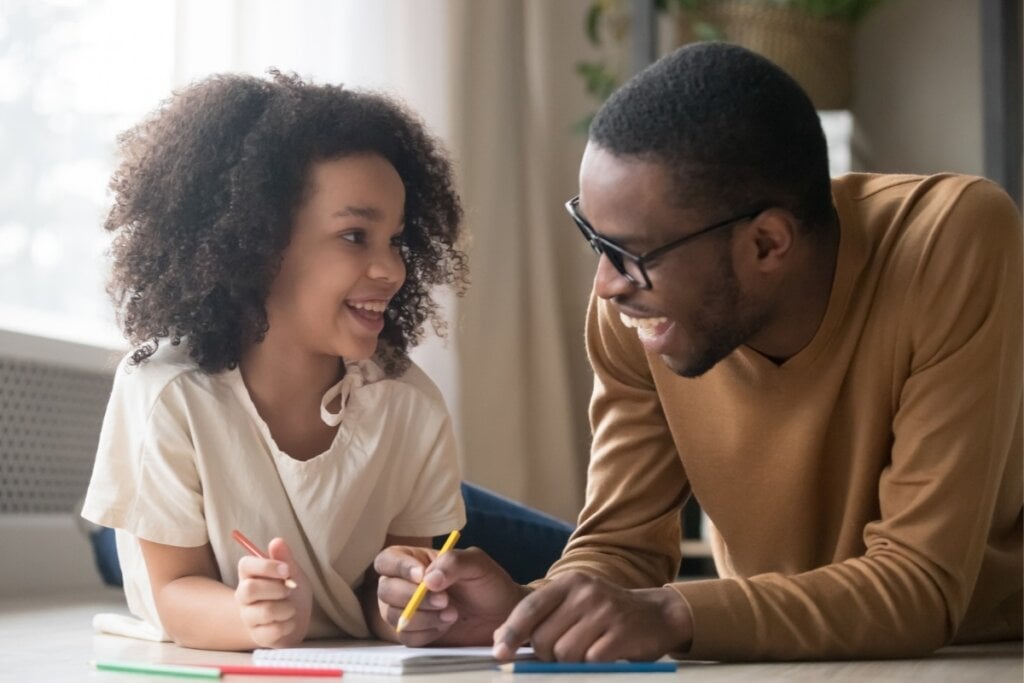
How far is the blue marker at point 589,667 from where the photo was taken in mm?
1238

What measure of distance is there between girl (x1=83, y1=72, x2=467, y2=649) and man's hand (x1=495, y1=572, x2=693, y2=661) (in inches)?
15.7

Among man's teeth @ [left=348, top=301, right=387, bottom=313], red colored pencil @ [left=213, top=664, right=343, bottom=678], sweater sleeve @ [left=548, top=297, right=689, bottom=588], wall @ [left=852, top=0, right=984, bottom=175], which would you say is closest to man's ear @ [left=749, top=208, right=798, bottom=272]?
sweater sleeve @ [left=548, top=297, right=689, bottom=588]

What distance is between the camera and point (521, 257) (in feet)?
12.8

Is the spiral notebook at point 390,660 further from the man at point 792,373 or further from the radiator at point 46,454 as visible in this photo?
the radiator at point 46,454

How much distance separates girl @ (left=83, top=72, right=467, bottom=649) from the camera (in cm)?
160

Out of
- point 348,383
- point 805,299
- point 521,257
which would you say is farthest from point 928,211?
point 521,257

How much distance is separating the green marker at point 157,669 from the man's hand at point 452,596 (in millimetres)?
218

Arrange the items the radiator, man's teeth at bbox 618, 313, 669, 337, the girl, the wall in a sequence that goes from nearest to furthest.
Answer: man's teeth at bbox 618, 313, 669, 337 < the girl < the radiator < the wall

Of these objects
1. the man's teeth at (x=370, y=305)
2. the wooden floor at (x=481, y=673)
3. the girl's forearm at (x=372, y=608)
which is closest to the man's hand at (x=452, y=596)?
the wooden floor at (x=481, y=673)

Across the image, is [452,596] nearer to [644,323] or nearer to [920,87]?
[644,323]

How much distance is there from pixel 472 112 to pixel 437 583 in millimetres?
2469

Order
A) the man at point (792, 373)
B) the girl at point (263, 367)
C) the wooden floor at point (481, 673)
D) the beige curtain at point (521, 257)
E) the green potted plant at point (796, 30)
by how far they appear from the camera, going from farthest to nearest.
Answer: the beige curtain at point (521, 257)
the green potted plant at point (796, 30)
the girl at point (263, 367)
the man at point (792, 373)
the wooden floor at point (481, 673)

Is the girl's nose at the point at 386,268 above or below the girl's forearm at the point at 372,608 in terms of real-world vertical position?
above

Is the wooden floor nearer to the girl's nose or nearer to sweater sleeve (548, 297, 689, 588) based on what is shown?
sweater sleeve (548, 297, 689, 588)
